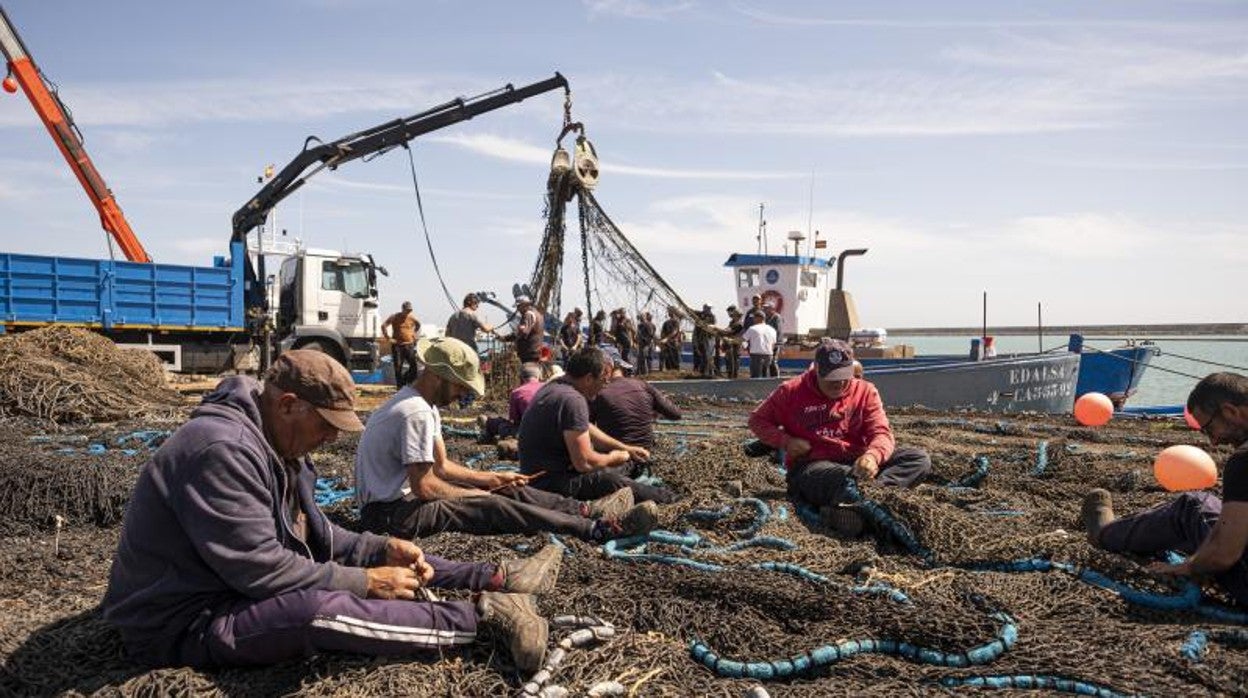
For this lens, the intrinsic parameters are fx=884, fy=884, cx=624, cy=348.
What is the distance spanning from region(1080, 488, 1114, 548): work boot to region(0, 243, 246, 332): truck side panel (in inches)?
518

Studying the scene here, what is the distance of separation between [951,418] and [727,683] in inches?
352

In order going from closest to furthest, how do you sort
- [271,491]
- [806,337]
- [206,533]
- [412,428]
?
[206,533] < [271,491] < [412,428] < [806,337]

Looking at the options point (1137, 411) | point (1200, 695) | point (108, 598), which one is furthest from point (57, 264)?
point (1137, 411)

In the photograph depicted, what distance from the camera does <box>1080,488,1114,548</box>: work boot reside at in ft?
12.8

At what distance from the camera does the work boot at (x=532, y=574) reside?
3.00m

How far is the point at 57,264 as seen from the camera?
1277 cm

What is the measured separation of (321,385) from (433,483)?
63.5 inches

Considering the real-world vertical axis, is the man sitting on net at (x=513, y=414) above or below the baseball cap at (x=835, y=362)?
below

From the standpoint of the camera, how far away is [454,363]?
3799 mm

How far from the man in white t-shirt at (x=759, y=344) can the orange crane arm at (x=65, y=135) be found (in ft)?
33.8

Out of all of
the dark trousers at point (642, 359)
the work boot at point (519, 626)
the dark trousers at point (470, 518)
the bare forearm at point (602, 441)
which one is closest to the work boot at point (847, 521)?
the dark trousers at point (470, 518)

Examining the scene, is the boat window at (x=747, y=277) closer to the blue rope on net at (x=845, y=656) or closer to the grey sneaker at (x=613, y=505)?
the grey sneaker at (x=613, y=505)

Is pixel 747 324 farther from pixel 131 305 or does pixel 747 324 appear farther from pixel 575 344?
pixel 131 305

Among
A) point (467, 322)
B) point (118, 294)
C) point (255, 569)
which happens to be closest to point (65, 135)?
point (118, 294)
